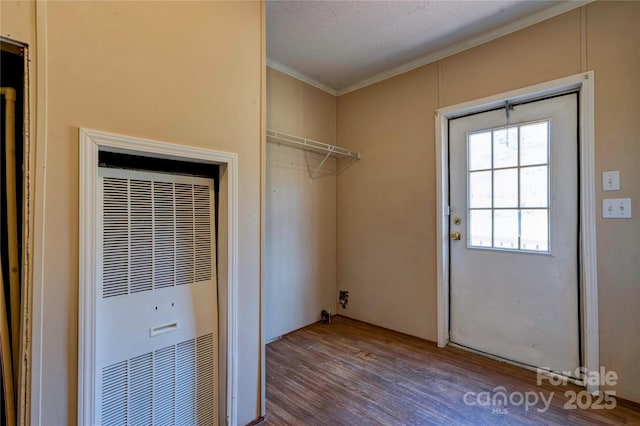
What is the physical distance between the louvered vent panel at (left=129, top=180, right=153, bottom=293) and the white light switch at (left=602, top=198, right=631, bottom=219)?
2.62m

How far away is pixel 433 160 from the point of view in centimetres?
252

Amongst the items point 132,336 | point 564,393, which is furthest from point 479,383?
point 132,336

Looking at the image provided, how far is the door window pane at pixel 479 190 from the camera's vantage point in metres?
2.30

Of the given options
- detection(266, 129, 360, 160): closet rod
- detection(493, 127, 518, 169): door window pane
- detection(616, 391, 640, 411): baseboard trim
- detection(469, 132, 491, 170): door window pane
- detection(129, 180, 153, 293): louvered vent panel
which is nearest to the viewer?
detection(129, 180, 153, 293): louvered vent panel

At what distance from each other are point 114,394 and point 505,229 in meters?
2.61

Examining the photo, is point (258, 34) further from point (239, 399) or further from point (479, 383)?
point (479, 383)

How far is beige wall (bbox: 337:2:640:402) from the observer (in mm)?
1718

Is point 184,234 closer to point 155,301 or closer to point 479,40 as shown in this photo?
point 155,301

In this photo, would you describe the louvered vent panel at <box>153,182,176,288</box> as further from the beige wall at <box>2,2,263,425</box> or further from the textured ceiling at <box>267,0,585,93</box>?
the textured ceiling at <box>267,0,585,93</box>

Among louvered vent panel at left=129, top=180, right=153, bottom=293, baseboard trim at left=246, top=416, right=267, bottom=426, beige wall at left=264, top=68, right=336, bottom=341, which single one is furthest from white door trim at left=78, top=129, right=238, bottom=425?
beige wall at left=264, top=68, right=336, bottom=341

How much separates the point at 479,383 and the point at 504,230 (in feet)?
3.69

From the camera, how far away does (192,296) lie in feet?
4.79

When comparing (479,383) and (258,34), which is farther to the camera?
(479,383)

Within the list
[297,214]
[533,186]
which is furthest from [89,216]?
[533,186]
